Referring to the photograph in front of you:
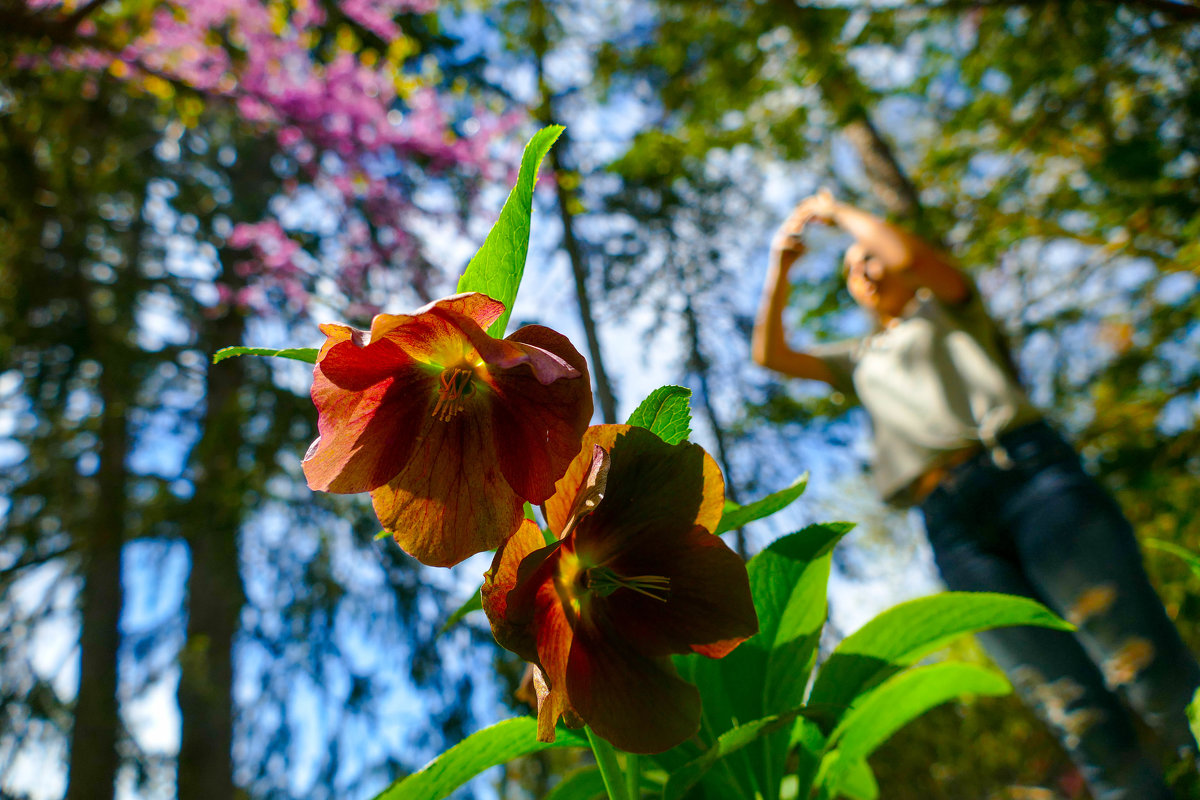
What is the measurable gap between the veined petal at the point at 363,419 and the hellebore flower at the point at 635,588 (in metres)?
0.10

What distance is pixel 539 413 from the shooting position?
42 cm

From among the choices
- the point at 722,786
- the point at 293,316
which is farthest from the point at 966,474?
the point at 293,316

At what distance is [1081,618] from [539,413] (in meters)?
1.26

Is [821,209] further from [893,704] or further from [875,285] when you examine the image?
[893,704]

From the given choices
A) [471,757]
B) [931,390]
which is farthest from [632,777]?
[931,390]

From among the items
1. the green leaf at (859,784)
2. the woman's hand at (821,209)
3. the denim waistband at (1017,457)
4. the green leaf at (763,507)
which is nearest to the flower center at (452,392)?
the green leaf at (763,507)

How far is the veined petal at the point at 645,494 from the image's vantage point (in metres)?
0.42

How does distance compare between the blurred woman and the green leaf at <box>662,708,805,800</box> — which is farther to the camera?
the blurred woman

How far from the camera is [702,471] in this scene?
435mm

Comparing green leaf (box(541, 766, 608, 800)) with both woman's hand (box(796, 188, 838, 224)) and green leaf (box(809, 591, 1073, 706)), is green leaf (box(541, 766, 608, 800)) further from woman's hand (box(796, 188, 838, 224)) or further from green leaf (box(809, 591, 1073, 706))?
woman's hand (box(796, 188, 838, 224))

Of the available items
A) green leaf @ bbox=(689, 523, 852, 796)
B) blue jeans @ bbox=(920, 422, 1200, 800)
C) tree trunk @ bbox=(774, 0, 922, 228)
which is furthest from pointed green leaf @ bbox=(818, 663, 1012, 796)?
tree trunk @ bbox=(774, 0, 922, 228)

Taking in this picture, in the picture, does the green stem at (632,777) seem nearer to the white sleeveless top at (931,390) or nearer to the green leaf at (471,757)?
the green leaf at (471,757)

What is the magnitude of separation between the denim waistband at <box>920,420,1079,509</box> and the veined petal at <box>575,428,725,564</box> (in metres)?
1.31

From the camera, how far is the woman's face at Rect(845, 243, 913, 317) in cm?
199
